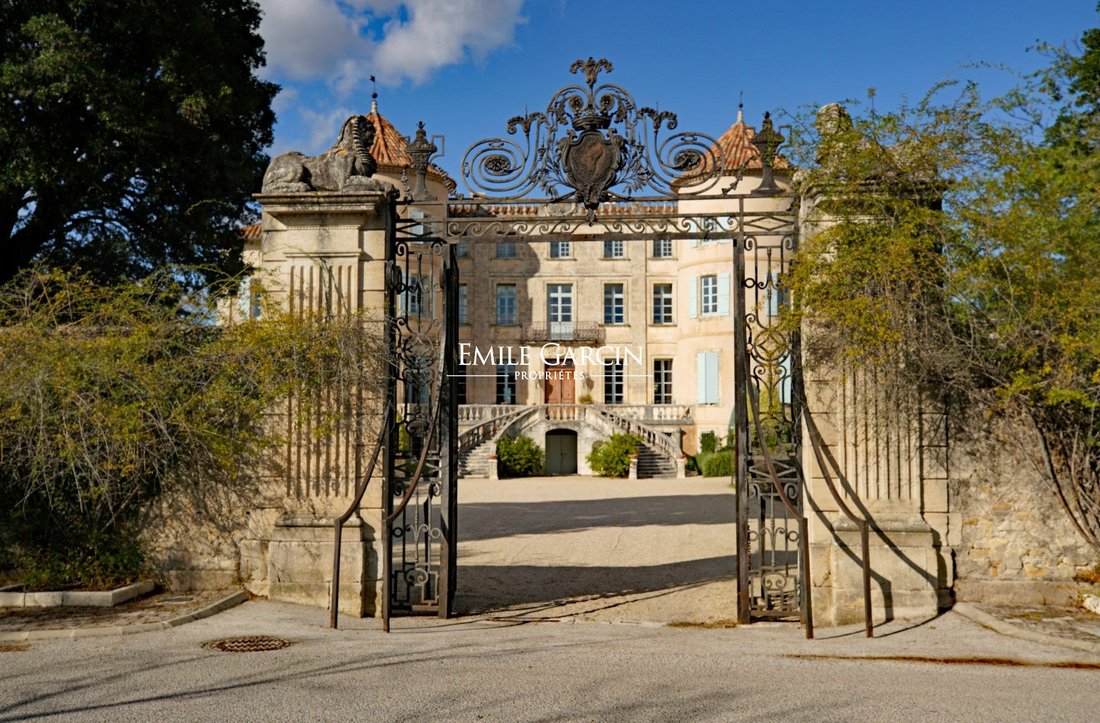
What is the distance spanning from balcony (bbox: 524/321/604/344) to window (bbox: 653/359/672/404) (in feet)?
7.36

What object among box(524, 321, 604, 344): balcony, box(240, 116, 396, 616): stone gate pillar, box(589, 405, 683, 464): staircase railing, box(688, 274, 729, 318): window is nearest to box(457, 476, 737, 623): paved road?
box(240, 116, 396, 616): stone gate pillar

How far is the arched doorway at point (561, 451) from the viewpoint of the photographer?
1135 inches

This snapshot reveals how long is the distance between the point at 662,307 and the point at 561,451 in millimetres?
7010

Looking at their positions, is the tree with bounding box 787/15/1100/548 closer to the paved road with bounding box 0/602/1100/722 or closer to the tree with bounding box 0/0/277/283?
the paved road with bounding box 0/602/1100/722

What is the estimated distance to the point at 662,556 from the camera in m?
10.7

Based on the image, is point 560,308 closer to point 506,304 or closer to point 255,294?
point 506,304

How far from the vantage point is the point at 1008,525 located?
6.57m

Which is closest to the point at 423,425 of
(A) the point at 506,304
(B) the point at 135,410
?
(B) the point at 135,410

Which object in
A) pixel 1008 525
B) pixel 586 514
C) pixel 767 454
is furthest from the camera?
pixel 586 514

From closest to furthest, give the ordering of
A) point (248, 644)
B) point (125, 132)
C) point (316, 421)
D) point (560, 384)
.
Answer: point (248, 644) → point (316, 421) → point (125, 132) → point (560, 384)

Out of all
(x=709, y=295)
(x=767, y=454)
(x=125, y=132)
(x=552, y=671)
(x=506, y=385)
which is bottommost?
(x=552, y=671)

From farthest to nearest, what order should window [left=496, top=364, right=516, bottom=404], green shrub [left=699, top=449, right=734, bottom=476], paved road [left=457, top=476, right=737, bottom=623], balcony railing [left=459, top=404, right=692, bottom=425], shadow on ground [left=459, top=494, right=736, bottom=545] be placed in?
window [left=496, top=364, right=516, bottom=404] < balcony railing [left=459, top=404, right=692, bottom=425] < green shrub [left=699, top=449, right=734, bottom=476] < shadow on ground [left=459, top=494, right=736, bottom=545] < paved road [left=457, top=476, right=737, bottom=623]

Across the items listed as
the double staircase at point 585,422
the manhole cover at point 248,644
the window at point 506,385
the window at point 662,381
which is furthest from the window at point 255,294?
the window at point 662,381

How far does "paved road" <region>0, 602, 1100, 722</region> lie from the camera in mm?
4410
